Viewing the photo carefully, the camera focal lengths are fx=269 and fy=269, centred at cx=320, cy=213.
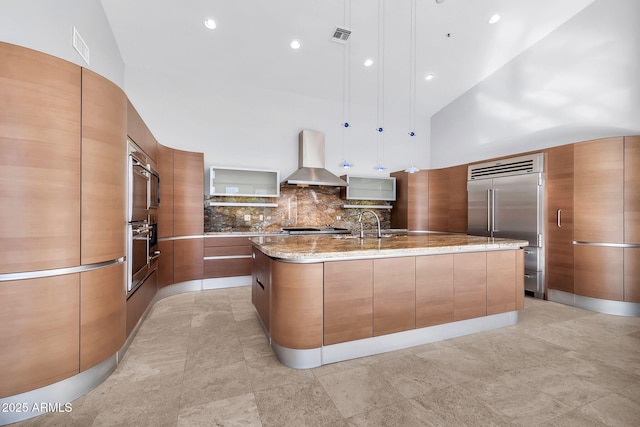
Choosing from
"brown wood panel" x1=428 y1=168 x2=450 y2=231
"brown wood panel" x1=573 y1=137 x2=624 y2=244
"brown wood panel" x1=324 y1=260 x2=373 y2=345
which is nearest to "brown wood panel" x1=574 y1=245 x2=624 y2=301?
"brown wood panel" x1=573 y1=137 x2=624 y2=244

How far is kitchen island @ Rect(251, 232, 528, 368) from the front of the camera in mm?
2033

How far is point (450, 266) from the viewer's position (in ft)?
8.36

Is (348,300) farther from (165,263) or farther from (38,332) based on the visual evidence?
(165,263)

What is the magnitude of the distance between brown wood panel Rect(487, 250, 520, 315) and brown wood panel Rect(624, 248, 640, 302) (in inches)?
67.4

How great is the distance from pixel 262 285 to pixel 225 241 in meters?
2.17

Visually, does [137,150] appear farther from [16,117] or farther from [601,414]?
[601,414]

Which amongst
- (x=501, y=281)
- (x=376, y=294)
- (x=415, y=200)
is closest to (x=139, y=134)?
(x=376, y=294)

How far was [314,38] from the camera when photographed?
4.12 metres

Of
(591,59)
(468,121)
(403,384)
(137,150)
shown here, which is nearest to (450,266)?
(403,384)

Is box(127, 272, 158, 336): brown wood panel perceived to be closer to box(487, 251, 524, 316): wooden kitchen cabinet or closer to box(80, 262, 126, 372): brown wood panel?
box(80, 262, 126, 372): brown wood panel

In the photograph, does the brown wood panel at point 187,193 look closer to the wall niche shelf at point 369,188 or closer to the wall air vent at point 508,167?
the wall niche shelf at point 369,188

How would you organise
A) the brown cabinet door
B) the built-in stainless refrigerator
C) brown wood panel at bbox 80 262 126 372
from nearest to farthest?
brown wood panel at bbox 80 262 126 372, the brown cabinet door, the built-in stainless refrigerator

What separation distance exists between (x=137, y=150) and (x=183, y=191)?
1.59 meters

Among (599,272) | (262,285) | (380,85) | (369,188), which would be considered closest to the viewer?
(262,285)
